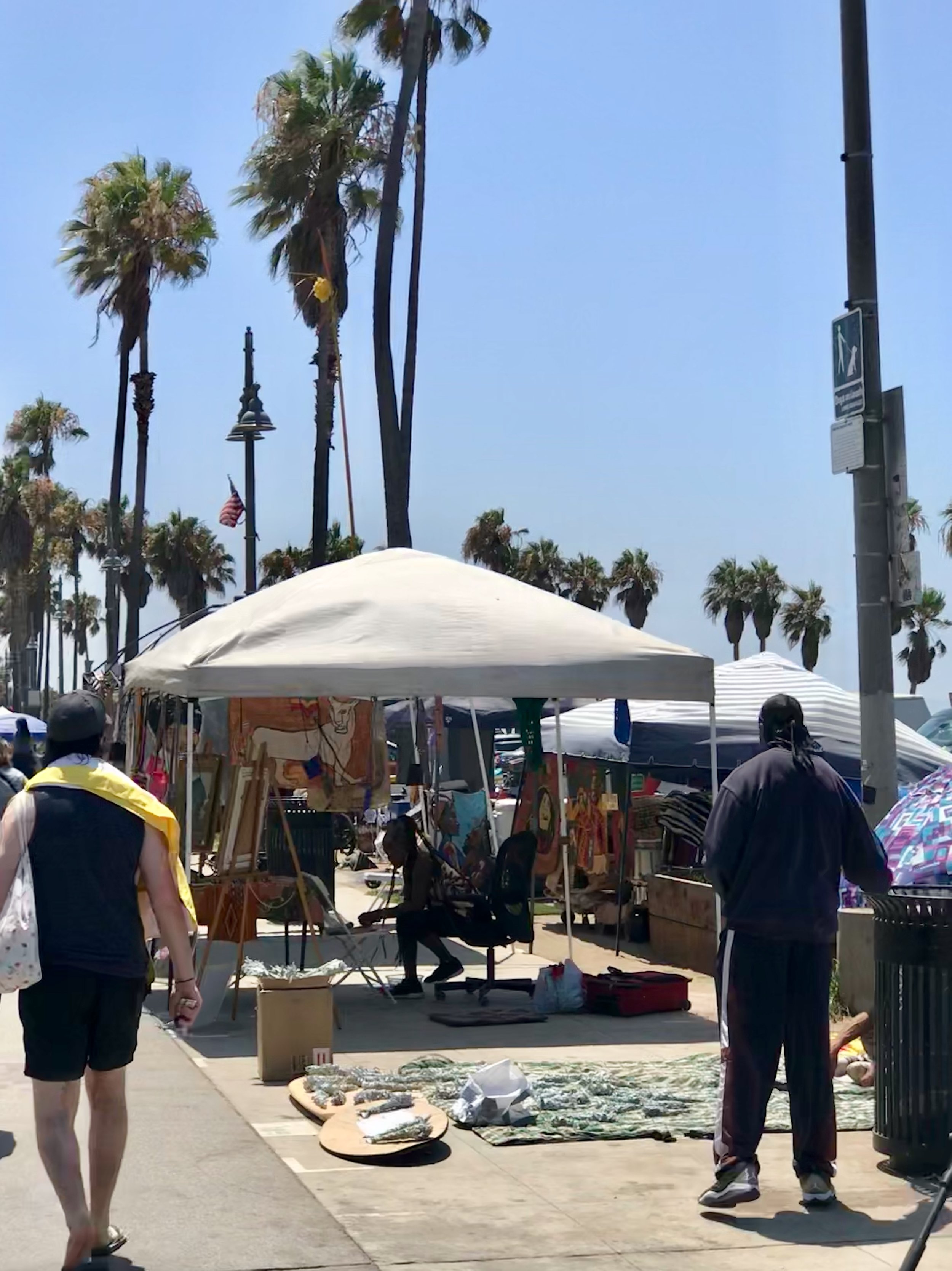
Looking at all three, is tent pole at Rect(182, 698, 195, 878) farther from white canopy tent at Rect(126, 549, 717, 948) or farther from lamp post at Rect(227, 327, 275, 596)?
lamp post at Rect(227, 327, 275, 596)

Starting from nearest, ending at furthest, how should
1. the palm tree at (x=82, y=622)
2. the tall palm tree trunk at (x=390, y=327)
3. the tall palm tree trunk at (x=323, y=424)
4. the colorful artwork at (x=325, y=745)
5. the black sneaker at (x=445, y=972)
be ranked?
the black sneaker at (x=445, y=972) < the colorful artwork at (x=325, y=745) < the tall palm tree trunk at (x=390, y=327) < the tall palm tree trunk at (x=323, y=424) < the palm tree at (x=82, y=622)

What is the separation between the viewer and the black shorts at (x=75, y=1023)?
507 cm

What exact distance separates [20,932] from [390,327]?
20033mm

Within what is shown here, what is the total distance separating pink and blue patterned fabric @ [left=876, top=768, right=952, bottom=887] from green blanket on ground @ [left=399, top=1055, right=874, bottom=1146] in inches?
43.8

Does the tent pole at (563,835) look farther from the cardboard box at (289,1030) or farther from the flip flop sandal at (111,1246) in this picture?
the flip flop sandal at (111,1246)

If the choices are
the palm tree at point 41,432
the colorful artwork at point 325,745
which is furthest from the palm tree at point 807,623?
the colorful artwork at point 325,745

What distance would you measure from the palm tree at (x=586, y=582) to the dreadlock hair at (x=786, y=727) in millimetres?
65977

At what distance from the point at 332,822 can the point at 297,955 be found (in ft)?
11.3

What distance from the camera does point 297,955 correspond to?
13.7 meters

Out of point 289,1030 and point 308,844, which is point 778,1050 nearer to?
point 289,1030

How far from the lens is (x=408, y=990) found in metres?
11.7

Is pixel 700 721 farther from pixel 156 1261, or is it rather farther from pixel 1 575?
pixel 1 575

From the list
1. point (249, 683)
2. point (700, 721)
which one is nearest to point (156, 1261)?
point (249, 683)

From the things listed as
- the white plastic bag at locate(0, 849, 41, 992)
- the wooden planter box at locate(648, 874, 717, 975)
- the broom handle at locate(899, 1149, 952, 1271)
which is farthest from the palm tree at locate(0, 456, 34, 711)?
the broom handle at locate(899, 1149, 952, 1271)
